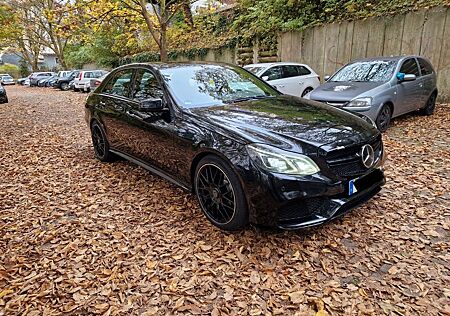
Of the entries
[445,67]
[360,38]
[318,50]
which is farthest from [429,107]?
[318,50]

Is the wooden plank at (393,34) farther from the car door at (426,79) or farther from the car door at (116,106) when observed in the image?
the car door at (116,106)

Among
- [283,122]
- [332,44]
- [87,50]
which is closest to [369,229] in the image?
[283,122]

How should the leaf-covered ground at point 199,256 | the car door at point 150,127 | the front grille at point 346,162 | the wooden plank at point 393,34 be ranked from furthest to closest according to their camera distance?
the wooden plank at point 393,34, the car door at point 150,127, the front grille at point 346,162, the leaf-covered ground at point 199,256

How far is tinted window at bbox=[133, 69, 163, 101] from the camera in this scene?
368cm

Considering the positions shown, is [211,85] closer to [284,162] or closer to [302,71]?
[284,162]

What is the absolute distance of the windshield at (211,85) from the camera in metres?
3.50

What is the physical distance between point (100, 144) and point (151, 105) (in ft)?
7.40

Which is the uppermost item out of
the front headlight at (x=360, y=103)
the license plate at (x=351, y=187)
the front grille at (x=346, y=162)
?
the front headlight at (x=360, y=103)

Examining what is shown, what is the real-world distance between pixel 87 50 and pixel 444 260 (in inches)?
1175

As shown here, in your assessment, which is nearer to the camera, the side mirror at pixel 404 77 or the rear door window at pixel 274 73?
the side mirror at pixel 404 77

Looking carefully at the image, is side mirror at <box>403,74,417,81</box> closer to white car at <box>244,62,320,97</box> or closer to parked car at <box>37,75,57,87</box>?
white car at <box>244,62,320,97</box>

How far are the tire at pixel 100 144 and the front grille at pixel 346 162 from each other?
353 cm

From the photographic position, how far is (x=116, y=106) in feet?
14.5

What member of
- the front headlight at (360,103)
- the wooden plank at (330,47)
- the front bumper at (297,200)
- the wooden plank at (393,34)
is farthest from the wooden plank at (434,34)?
the front bumper at (297,200)
